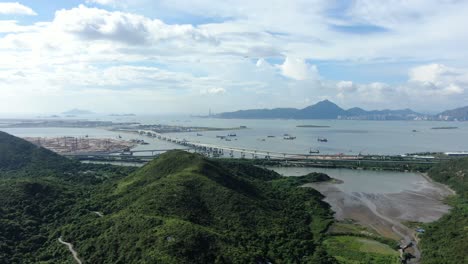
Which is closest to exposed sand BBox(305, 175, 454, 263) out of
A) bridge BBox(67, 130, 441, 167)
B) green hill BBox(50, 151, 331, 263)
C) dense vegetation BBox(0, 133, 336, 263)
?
dense vegetation BBox(0, 133, 336, 263)

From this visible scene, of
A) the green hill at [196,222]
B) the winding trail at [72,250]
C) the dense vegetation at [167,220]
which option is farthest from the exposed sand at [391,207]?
the winding trail at [72,250]

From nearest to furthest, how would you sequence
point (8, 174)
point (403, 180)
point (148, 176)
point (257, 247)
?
point (257, 247) → point (148, 176) → point (8, 174) → point (403, 180)

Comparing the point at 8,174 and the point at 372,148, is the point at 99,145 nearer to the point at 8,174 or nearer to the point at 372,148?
the point at 8,174

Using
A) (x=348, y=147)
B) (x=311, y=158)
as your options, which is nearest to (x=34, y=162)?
(x=311, y=158)

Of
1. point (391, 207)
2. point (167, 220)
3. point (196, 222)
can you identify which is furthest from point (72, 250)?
point (391, 207)

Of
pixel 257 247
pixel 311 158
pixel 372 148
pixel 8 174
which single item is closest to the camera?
pixel 257 247

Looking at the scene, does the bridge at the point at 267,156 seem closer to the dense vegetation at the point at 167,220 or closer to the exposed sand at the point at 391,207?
the exposed sand at the point at 391,207

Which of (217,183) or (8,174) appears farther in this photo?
(8,174)
